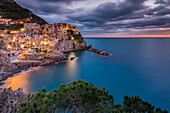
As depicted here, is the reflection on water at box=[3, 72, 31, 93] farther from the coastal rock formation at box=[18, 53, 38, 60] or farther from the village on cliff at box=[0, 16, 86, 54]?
the village on cliff at box=[0, 16, 86, 54]

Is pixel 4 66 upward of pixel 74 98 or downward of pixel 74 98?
downward

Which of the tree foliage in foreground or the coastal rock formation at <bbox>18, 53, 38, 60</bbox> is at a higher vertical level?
the tree foliage in foreground

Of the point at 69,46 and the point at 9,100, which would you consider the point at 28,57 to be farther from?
the point at 69,46

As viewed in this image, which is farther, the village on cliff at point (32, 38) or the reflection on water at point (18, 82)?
the village on cliff at point (32, 38)

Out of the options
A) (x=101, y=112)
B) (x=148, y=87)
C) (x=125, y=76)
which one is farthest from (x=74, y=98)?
(x=125, y=76)

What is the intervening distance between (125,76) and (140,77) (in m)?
3.96

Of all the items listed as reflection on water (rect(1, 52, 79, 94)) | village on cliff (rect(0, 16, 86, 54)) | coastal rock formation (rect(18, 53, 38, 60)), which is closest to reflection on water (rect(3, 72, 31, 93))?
reflection on water (rect(1, 52, 79, 94))

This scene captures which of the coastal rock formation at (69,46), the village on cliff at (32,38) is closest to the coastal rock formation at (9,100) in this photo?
the village on cliff at (32,38)

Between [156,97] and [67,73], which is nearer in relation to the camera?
[156,97]

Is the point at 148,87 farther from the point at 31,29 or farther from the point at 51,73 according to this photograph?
the point at 31,29

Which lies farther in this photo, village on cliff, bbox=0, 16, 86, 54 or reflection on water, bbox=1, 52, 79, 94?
village on cliff, bbox=0, 16, 86, 54

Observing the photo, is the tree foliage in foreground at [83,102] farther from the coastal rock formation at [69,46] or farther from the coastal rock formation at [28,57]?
the coastal rock formation at [69,46]

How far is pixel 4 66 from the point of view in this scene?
2388 centimetres

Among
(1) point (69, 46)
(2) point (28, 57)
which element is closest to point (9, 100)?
(2) point (28, 57)
